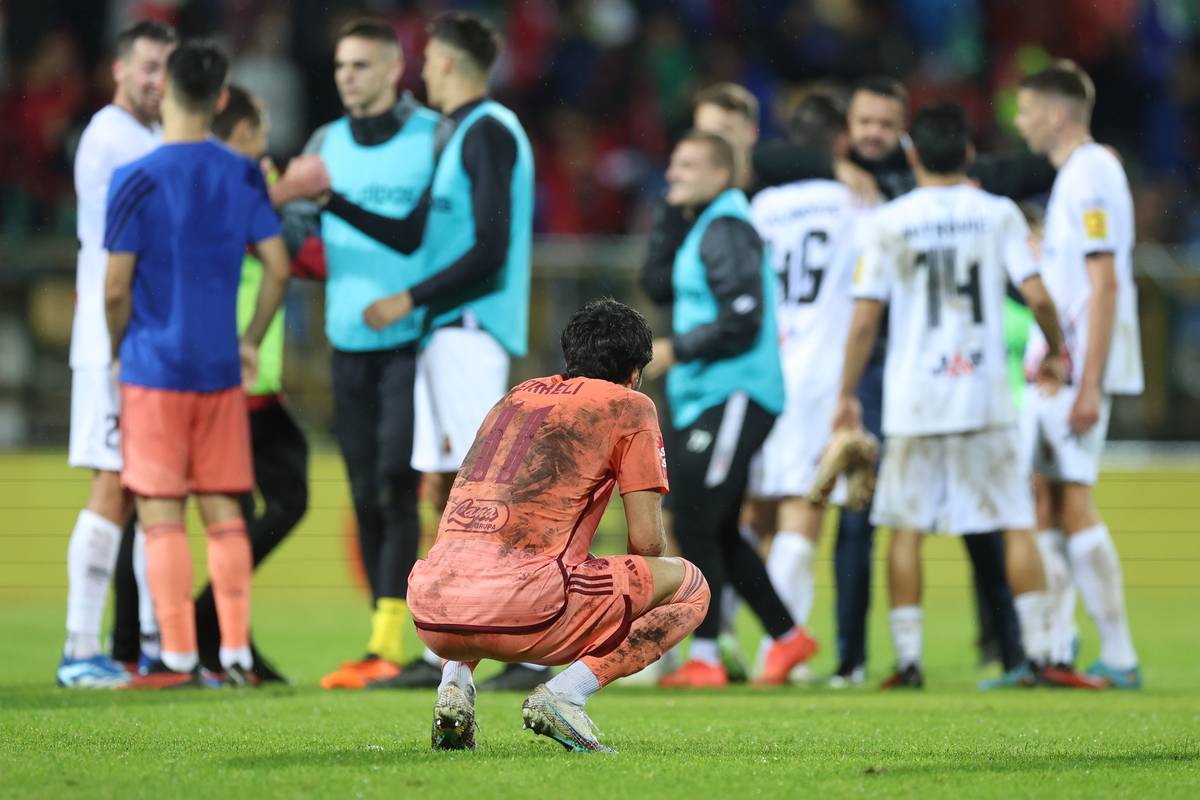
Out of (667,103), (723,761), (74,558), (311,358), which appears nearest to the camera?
(723,761)

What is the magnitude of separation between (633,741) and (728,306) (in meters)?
A: 3.06

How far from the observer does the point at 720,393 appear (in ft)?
27.7

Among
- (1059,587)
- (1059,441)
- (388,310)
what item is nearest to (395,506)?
(388,310)

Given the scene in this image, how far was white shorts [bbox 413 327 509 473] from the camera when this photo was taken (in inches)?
308

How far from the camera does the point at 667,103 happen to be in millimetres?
17828

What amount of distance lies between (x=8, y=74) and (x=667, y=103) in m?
5.97

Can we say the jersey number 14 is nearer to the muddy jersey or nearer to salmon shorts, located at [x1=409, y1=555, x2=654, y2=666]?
the muddy jersey

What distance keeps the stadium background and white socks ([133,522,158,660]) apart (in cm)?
46

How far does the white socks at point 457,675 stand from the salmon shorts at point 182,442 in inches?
95.0

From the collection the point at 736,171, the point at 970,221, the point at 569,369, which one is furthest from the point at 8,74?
the point at 569,369

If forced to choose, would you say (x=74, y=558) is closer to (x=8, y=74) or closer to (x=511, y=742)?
(x=511, y=742)

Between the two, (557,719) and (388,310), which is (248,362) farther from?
(557,719)

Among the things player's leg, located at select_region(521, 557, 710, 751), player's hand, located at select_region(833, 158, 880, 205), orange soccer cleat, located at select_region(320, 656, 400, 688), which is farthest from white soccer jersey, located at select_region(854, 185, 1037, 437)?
player's leg, located at select_region(521, 557, 710, 751)

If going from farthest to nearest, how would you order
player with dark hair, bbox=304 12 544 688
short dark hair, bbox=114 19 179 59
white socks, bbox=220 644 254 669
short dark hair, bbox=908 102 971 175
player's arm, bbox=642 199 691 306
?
player's arm, bbox=642 199 691 306
short dark hair, bbox=908 102 971 175
short dark hair, bbox=114 19 179 59
player with dark hair, bbox=304 12 544 688
white socks, bbox=220 644 254 669
